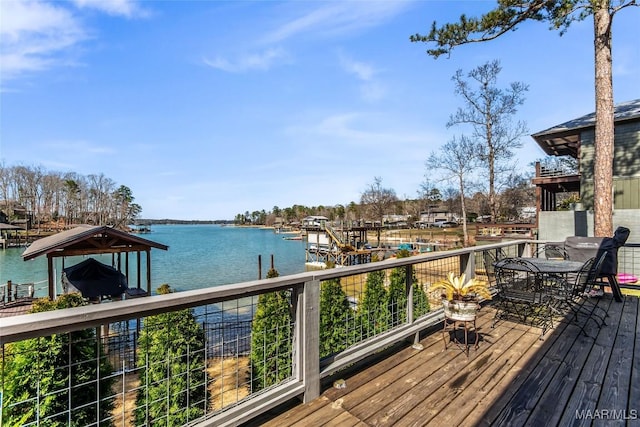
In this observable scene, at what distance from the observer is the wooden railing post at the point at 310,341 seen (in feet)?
6.89

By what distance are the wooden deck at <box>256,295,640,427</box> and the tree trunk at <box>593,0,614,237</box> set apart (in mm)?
3476

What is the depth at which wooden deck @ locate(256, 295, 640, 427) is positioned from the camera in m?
1.94

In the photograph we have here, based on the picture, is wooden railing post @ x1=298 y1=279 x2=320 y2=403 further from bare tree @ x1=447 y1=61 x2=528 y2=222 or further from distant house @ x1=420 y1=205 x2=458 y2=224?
distant house @ x1=420 y1=205 x2=458 y2=224

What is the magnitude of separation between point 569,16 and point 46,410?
29.9 ft

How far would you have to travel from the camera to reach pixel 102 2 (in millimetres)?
5699

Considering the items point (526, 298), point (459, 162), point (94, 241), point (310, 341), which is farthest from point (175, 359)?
point (459, 162)

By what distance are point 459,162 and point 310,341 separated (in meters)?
24.3

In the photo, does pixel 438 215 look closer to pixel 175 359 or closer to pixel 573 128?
pixel 573 128

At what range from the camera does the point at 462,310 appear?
2857 millimetres

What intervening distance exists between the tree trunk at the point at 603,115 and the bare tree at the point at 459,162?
1734cm

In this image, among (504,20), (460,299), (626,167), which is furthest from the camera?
(626,167)

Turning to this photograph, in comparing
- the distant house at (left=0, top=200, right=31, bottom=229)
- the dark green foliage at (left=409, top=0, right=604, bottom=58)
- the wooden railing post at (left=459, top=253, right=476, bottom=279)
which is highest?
the dark green foliage at (left=409, top=0, right=604, bottom=58)

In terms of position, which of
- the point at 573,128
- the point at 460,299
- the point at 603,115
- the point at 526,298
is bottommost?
the point at 526,298

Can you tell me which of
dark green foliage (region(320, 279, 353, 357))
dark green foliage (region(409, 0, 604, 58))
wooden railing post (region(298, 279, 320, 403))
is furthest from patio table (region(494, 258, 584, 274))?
dark green foliage (region(409, 0, 604, 58))
